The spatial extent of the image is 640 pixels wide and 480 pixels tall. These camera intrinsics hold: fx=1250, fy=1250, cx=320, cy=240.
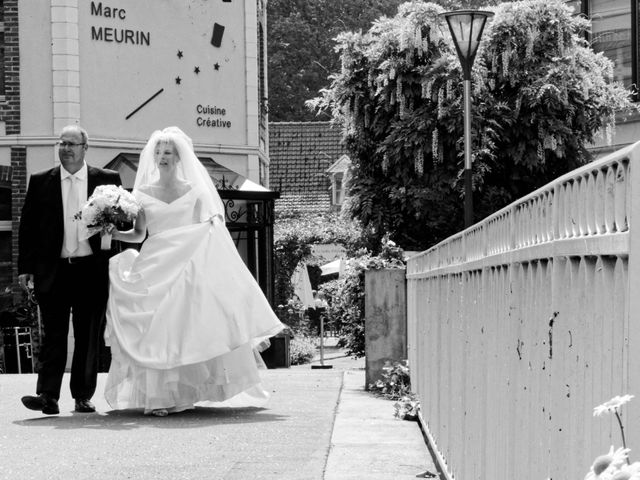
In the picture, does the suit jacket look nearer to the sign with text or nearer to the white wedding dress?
the white wedding dress

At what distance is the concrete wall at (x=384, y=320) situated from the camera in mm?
11297

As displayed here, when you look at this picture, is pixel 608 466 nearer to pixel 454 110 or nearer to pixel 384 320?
pixel 384 320

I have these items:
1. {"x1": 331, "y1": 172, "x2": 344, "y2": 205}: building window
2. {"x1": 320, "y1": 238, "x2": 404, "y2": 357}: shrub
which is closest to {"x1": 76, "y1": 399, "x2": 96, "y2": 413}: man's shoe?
{"x1": 320, "y1": 238, "x2": 404, "y2": 357}: shrub

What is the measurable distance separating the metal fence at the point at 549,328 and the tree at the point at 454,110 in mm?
12821

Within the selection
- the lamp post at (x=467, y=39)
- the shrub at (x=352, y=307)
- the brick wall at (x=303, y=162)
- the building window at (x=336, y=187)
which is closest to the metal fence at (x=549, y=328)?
the lamp post at (x=467, y=39)

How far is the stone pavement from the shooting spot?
6.23 m

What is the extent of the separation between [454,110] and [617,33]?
9.54m

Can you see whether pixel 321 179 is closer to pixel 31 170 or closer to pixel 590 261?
pixel 31 170

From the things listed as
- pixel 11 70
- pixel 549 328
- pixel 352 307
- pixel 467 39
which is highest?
pixel 11 70

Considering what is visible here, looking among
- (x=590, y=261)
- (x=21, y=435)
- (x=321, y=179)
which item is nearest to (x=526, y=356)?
(x=590, y=261)

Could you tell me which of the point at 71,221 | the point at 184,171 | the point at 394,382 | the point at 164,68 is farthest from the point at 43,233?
the point at 164,68

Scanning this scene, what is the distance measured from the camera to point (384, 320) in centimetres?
1141

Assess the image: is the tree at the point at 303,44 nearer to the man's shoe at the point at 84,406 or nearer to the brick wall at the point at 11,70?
the brick wall at the point at 11,70

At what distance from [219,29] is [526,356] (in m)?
21.1
